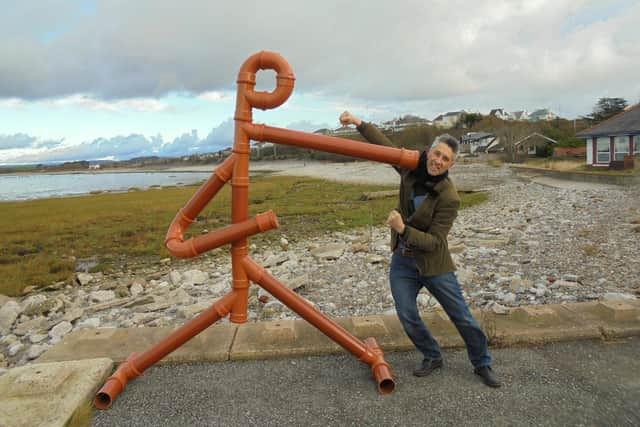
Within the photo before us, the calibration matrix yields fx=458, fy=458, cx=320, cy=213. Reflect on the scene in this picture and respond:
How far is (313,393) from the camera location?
3621 millimetres

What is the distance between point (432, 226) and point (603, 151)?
112 ft

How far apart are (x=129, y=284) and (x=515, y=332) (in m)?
7.34

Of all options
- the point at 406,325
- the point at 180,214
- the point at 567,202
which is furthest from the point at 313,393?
the point at 567,202

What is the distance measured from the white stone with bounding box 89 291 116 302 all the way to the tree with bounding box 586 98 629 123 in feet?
203

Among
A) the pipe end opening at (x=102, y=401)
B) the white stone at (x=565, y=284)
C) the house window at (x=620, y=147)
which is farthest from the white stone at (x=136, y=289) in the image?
the house window at (x=620, y=147)

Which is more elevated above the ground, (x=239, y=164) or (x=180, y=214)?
(x=239, y=164)

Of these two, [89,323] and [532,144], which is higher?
[532,144]

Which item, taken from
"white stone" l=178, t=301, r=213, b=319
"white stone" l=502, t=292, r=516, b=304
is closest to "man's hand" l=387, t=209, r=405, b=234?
"white stone" l=502, t=292, r=516, b=304

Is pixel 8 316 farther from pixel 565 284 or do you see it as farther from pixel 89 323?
pixel 565 284

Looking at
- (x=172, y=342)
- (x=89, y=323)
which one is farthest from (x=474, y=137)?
(x=172, y=342)

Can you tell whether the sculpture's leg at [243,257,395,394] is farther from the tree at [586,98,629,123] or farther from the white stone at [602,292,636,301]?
the tree at [586,98,629,123]

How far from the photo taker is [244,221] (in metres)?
3.63

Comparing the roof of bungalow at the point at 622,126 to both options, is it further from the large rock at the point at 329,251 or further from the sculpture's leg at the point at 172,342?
the sculpture's leg at the point at 172,342

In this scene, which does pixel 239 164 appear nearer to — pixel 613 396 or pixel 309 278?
pixel 613 396
